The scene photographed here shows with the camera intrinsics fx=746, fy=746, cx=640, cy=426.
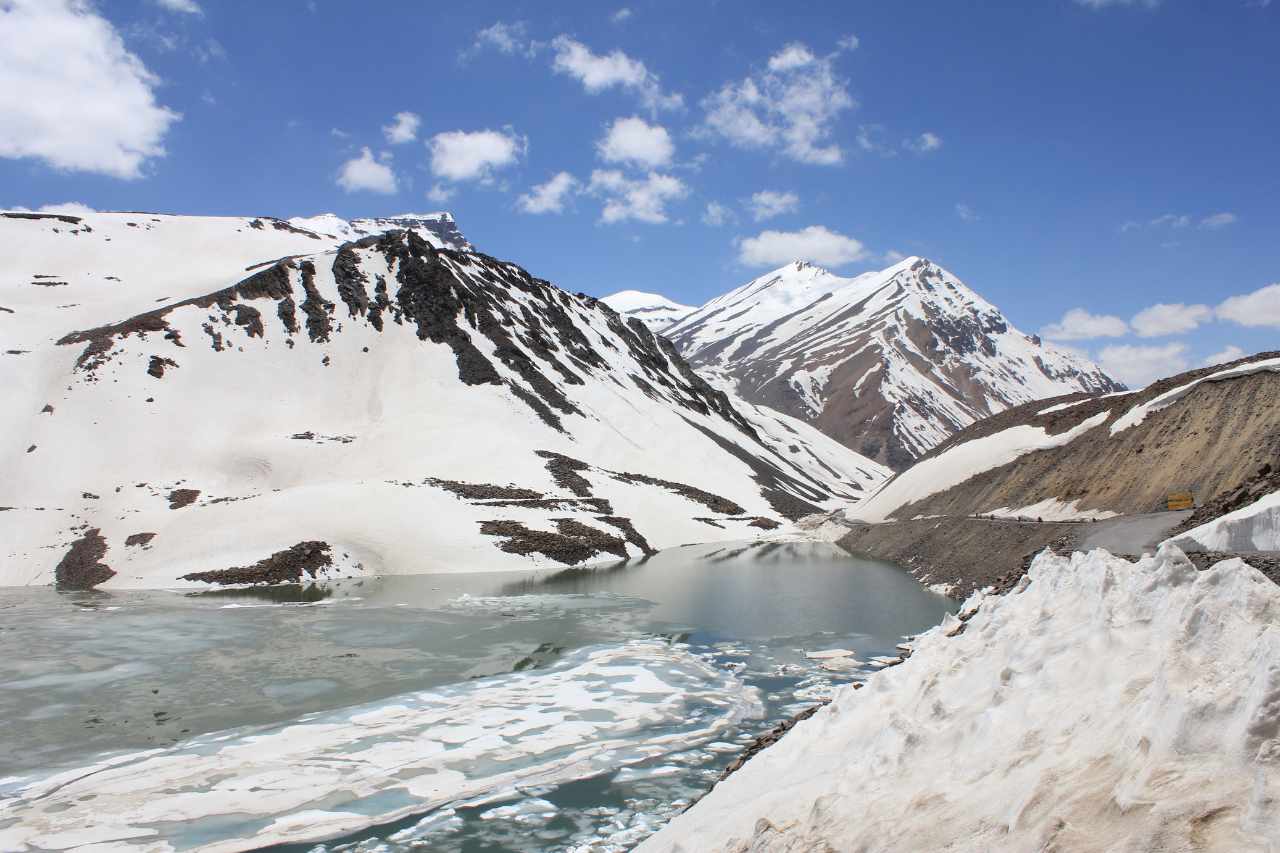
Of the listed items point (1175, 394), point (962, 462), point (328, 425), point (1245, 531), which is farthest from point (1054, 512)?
point (328, 425)

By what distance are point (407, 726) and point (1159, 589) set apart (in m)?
14.9

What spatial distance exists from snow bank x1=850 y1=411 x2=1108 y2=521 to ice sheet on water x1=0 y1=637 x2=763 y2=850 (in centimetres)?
3493

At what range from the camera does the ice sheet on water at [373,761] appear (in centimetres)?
1228

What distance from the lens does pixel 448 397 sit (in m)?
80.4

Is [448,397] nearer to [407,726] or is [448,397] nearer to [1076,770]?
[407,726]

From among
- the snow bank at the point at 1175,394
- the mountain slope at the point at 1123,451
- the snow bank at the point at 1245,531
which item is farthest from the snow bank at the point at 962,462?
the snow bank at the point at 1245,531

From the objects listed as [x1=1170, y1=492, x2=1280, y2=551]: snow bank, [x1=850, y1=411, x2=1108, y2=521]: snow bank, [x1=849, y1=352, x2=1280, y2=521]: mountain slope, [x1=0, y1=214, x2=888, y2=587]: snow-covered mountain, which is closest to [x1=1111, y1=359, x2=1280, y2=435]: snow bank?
[x1=849, y1=352, x2=1280, y2=521]: mountain slope

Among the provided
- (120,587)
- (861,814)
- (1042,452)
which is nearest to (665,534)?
(1042,452)

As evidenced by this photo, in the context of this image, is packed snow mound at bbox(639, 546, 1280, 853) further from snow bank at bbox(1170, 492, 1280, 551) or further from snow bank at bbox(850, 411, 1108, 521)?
snow bank at bbox(850, 411, 1108, 521)

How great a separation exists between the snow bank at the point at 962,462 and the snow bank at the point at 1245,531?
89.8 ft

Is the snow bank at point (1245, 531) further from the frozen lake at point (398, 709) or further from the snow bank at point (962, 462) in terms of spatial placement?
the snow bank at point (962, 462)

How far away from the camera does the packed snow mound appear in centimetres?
516

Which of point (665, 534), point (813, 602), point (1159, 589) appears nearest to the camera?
point (1159, 589)

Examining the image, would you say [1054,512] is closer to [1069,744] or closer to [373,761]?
[373,761]
